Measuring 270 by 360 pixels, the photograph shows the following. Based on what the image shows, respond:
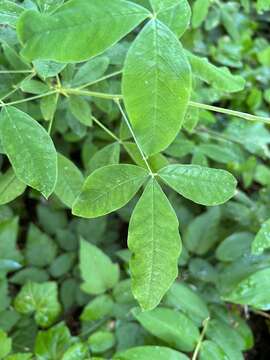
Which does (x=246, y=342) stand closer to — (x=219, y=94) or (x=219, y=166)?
(x=219, y=166)

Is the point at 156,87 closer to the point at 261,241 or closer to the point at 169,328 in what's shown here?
the point at 261,241

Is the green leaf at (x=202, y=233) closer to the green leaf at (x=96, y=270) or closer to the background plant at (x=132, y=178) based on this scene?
the background plant at (x=132, y=178)

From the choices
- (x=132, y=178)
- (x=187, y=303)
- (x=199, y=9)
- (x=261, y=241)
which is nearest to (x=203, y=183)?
(x=132, y=178)

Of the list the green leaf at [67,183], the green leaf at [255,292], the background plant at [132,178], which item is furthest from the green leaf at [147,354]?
the green leaf at [67,183]

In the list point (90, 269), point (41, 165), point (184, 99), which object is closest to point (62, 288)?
point (90, 269)

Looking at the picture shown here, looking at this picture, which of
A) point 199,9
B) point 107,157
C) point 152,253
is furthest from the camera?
point 199,9

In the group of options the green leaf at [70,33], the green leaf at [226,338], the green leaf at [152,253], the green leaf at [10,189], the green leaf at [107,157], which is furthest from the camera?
the green leaf at [226,338]
